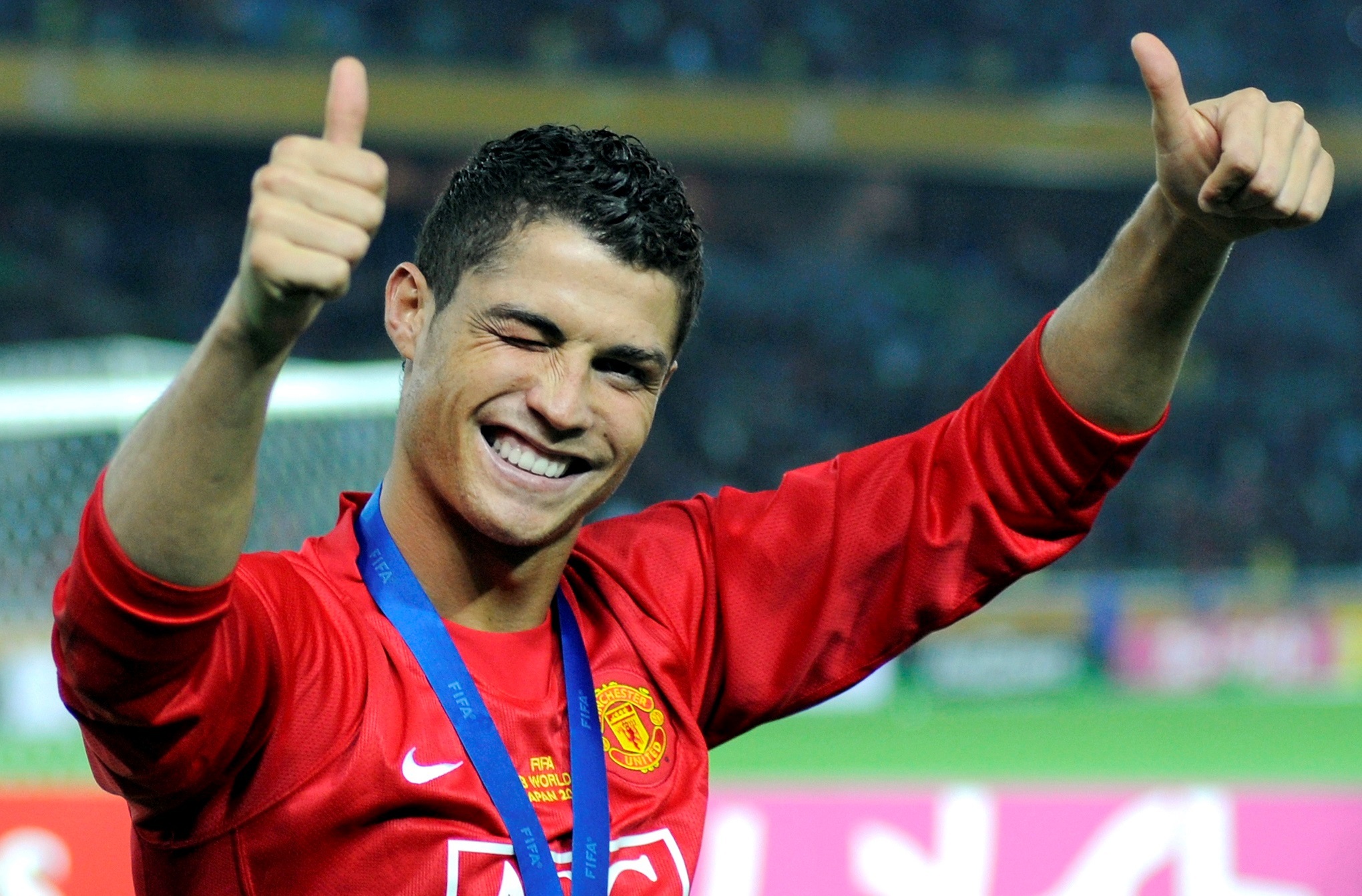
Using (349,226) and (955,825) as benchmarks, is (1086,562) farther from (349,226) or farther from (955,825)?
(349,226)

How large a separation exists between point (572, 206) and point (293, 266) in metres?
0.55

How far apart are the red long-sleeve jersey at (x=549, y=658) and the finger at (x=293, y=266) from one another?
0.82 feet

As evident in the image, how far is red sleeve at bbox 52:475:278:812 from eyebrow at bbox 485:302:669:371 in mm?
428

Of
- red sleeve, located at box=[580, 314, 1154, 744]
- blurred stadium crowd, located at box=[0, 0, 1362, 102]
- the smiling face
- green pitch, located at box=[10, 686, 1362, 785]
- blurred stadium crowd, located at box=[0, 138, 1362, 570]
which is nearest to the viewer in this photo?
the smiling face

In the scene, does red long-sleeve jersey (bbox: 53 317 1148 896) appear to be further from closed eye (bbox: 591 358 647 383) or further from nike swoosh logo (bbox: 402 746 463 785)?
closed eye (bbox: 591 358 647 383)

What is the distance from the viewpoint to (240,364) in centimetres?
130

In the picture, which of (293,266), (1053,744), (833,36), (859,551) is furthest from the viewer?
(833,36)

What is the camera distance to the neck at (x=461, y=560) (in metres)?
1.82

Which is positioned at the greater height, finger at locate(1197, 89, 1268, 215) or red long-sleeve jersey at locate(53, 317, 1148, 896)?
finger at locate(1197, 89, 1268, 215)

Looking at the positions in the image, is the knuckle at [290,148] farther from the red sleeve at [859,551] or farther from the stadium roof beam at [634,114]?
the stadium roof beam at [634,114]

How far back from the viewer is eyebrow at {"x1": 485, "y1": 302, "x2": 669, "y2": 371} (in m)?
1.69

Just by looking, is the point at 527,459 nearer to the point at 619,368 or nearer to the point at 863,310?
the point at 619,368

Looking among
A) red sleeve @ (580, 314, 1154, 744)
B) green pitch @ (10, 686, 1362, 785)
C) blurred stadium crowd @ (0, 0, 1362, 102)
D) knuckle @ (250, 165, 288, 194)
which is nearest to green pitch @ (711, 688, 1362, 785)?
green pitch @ (10, 686, 1362, 785)

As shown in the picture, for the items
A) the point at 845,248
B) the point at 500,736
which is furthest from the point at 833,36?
the point at 500,736
